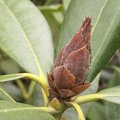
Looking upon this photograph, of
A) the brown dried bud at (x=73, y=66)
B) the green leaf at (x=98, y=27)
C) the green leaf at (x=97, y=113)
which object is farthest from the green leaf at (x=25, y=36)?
the green leaf at (x=97, y=113)

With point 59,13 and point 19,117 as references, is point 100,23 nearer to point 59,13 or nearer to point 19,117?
point 19,117

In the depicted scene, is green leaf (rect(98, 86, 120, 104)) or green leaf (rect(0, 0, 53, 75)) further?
green leaf (rect(0, 0, 53, 75))

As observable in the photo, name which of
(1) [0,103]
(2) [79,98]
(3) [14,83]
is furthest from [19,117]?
(3) [14,83]

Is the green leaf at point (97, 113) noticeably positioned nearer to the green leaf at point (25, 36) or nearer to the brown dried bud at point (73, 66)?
the green leaf at point (25, 36)

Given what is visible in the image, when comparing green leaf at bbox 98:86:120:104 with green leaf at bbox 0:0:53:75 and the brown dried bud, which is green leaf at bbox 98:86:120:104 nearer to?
the brown dried bud

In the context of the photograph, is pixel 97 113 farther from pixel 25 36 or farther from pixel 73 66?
pixel 73 66

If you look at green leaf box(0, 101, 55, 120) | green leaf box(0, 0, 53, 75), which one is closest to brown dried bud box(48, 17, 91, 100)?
green leaf box(0, 101, 55, 120)

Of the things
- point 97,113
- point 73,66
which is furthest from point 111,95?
point 97,113
